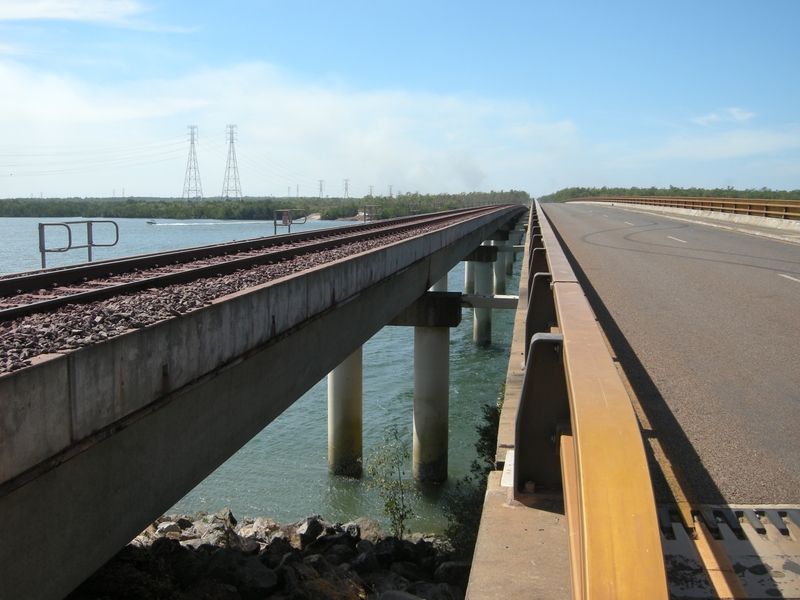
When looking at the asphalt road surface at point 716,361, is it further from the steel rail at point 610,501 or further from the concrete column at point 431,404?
the concrete column at point 431,404

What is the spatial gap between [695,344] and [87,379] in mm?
5397

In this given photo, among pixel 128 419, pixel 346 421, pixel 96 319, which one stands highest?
pixel 96 319

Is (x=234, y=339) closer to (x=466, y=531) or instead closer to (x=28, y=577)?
(x=28, y=577)

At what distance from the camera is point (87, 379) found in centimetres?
334

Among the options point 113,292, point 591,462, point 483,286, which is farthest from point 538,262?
point 483,286

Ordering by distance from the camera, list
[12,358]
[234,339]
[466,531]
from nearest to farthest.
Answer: [12,358]
[234,339]
[466,531]

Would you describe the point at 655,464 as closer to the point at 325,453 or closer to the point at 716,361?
the point at 716,361

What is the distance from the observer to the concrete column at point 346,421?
14656mm

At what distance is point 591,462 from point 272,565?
7.63 metres

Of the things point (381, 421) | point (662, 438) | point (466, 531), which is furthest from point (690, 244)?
point (662, 438)

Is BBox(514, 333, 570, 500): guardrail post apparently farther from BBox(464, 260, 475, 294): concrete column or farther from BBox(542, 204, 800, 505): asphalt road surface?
BBox(464, 260, 475, 294): concrete column

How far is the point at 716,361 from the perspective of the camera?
5953 mm

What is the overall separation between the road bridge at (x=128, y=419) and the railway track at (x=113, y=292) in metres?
0.13

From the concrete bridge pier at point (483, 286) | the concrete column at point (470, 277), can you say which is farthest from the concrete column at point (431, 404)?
the concrete column at point (470, 277)
